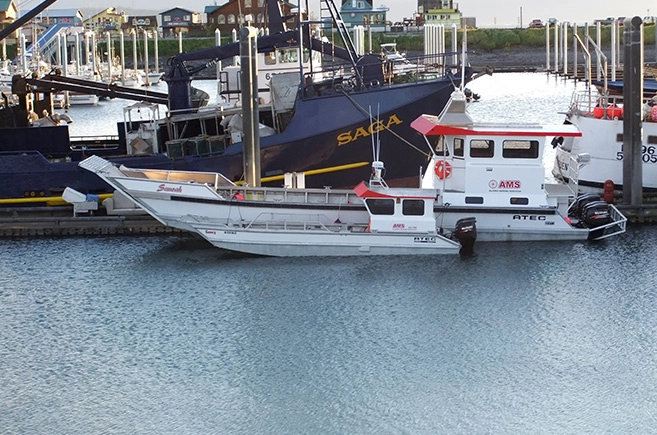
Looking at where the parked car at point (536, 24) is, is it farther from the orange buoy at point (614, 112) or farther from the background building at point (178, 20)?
the orange buoy at point (614, 112)

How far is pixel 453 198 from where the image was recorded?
26.1m

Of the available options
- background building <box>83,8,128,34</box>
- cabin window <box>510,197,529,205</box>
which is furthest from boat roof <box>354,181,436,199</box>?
background building <box>83,8,128,34</box>

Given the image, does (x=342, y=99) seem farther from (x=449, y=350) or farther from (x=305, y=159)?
(x=449, y=350)

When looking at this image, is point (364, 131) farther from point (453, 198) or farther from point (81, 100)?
point (81, 100)

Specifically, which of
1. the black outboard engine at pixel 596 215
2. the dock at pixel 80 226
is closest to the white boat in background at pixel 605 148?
the black outboard engine at pixel 596 215

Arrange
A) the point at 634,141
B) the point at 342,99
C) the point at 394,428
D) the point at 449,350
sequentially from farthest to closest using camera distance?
the point at 342,99 < the point at 634,141 < the point at 449,350 < the point at 394,428

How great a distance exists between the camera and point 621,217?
88.4 feet

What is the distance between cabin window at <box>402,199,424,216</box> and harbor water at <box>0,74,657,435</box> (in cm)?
108

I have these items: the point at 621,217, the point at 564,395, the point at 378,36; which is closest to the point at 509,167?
the point at 621,217

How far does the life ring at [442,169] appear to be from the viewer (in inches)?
1029

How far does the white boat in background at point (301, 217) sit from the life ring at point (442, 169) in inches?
30.4

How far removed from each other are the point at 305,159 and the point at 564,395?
43.4 ft

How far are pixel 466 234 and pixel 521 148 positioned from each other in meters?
2.43

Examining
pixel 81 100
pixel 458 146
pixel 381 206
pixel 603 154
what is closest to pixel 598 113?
pixel 603 154
